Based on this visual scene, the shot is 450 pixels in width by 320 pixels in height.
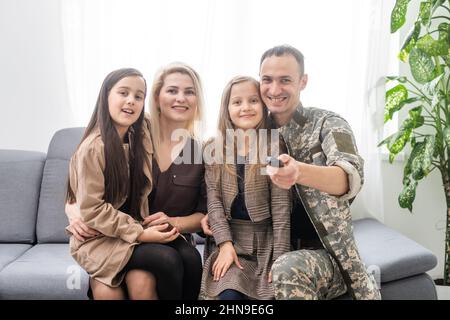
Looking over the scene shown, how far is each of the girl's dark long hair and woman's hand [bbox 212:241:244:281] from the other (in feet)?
0.98

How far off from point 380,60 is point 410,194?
26.5 inches

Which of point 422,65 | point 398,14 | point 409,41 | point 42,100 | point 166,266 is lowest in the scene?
point 166,266

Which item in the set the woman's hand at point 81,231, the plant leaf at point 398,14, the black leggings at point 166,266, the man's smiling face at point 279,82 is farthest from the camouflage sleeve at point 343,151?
the plant leaf at point 398,14

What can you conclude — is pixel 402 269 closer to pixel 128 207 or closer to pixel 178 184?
pixel 178 184

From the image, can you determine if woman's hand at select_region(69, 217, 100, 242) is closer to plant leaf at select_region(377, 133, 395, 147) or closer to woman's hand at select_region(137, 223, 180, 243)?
woman's hand at select_region(137, 223, 180, 243)

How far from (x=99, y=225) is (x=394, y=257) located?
1.07m

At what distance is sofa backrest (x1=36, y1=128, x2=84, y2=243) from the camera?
2.22m

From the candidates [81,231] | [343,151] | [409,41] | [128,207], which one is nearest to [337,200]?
[343,151]

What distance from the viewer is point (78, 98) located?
251 cm

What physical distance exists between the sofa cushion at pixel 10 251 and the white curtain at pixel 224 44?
0.68 m

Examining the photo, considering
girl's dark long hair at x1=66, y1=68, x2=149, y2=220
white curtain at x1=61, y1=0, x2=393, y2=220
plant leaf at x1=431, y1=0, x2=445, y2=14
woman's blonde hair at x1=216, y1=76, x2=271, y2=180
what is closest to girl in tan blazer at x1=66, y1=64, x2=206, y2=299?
girl's dark long hair at x1=66, y1=68, x2=149, y2=220

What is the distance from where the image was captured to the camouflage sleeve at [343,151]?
1.46m

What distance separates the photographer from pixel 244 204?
1673mm
